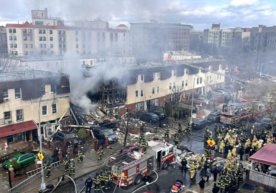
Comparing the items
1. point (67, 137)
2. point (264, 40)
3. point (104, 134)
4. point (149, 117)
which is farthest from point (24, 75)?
point (264, 40)

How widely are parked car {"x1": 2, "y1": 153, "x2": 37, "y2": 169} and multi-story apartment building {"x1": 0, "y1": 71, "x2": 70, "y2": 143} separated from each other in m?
3.22

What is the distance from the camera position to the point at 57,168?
56.6 ft

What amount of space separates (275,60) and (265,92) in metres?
38.8

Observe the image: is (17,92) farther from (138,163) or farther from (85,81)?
(138,163)

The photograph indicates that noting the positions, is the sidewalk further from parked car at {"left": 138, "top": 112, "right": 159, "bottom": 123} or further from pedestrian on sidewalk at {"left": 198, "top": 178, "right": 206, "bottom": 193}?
parked car at {"left": 138, "top": 112, "right": 159, "bottom": 123}

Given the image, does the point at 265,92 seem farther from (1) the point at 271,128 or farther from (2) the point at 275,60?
(2) the point at 275,60

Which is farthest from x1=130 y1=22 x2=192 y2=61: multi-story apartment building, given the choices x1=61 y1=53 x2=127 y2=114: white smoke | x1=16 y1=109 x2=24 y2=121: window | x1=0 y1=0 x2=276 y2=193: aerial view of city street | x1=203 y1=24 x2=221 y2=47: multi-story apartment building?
x1=203 y1=24 x2=221 y2=47: multi-story apartment building

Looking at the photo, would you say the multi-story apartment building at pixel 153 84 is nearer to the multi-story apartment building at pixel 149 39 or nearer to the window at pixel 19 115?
the window at pixel 19 115

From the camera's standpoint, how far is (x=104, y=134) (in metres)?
21.7

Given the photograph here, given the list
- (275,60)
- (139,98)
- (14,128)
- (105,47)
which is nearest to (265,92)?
(139,98)

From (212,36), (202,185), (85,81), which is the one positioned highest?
(212,36)

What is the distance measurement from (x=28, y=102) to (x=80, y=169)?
7.14 m

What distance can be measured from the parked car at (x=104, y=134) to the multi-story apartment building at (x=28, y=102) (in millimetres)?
3463

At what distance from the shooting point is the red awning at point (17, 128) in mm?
19555
